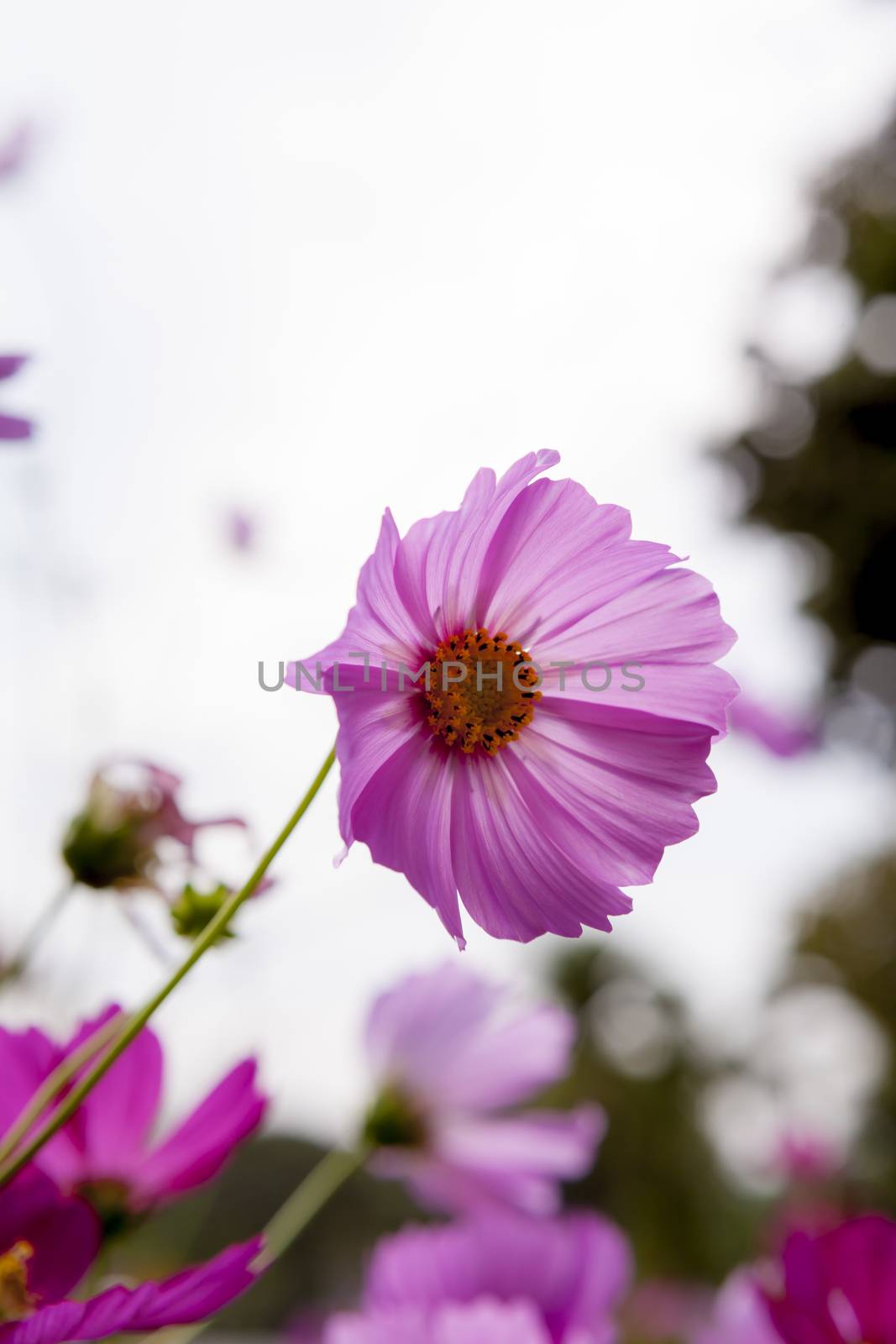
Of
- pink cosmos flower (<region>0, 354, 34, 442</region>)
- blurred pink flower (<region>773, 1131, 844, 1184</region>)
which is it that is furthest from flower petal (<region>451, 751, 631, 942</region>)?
blurred pink flower (<region>773, 1131, 844, 1184</region>)

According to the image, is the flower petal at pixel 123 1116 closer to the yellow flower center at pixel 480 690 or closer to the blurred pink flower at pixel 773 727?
the yellow flower center at pixel 480 690

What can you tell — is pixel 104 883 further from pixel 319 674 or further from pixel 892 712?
pixel 892 712

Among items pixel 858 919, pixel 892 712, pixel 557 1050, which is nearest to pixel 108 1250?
pixel 557 1050

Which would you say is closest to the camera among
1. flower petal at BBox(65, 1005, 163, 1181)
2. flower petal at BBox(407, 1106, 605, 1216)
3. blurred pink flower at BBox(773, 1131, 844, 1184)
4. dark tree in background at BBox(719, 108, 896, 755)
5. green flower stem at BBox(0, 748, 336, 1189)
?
green flower stem at BBox(0, 748, 336, 1189)

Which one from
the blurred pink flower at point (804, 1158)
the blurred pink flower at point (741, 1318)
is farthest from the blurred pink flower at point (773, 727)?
the blurred pink flower at point (804, 1158)

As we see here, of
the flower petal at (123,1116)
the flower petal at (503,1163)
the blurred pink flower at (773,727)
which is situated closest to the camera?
the flower petal at (123,1116)

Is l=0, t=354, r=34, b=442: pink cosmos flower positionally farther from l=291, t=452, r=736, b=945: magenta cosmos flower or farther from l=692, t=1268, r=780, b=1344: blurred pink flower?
l=692, t=1268, r=780, b=1344: blurred pink flower
